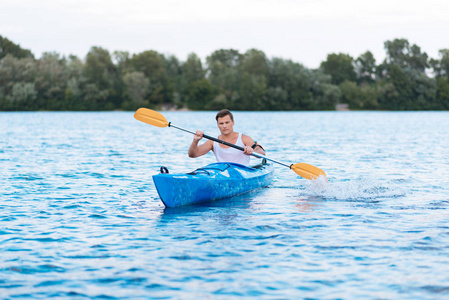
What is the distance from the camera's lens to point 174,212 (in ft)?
26.5

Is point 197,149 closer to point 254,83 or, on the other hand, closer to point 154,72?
point 254,83

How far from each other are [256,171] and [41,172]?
5587 millimetres

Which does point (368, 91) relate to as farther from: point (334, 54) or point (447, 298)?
point (447, 298)

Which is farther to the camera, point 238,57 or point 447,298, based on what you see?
point 238,57

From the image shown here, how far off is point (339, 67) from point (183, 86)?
114ft

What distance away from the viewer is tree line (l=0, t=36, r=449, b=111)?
257ft

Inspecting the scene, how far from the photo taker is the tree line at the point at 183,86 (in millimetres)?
78438

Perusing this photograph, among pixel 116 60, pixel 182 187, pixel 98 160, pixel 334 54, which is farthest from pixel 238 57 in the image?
pixel 182 187

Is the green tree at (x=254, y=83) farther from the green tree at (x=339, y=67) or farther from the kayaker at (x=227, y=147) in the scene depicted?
the kayaker at (x=227, y=147)

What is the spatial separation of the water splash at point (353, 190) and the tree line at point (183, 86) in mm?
71363

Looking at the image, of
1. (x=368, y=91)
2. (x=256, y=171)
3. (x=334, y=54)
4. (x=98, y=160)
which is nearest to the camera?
(x=256, y=171)

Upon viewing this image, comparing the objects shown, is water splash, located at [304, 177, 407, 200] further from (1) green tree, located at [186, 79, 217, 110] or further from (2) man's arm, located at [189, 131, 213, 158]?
(1) green tree, located at [186, 79, 217, 110]

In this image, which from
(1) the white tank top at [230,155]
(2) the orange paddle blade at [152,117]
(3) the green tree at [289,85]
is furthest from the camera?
(3) the green tree at [289,85]

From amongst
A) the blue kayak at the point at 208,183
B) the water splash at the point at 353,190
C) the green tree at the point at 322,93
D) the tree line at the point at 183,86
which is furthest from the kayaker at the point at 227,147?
the green tree at the point at 322,93
